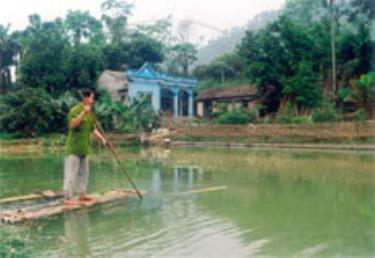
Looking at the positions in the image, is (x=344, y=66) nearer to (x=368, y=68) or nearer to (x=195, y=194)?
(x=368, y=68)

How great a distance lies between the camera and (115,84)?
37812mm

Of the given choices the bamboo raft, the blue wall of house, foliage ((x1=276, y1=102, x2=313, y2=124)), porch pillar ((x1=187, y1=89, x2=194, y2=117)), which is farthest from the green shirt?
porch pillar ((x1=187, y1=89, x2=194, y2=117))

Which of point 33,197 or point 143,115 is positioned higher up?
point 143,115

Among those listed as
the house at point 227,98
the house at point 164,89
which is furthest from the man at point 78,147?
the house at point 227,98

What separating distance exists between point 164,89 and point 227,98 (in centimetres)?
475

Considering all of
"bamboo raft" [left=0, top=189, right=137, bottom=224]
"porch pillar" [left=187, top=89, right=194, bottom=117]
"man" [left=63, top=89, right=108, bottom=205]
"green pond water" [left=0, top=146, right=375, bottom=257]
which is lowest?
"green pond water" [left=0, top=146, right=375, bottom=257]

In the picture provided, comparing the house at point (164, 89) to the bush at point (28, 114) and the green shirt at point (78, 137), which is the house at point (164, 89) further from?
the green shirt at point (78, 137)

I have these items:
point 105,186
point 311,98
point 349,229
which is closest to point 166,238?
point 349,229

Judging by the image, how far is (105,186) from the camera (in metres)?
11.0

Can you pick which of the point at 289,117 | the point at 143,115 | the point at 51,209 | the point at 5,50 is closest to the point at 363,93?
the point at 289,117

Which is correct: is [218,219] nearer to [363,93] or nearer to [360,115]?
[360,115]

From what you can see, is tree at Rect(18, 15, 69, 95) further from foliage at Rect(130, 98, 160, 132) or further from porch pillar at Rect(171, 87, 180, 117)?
porch pillar at Rect(171, 87, 180, 117)

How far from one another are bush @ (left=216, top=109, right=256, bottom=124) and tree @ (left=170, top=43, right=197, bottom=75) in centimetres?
1645

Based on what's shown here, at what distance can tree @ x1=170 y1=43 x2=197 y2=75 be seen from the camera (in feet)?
157
